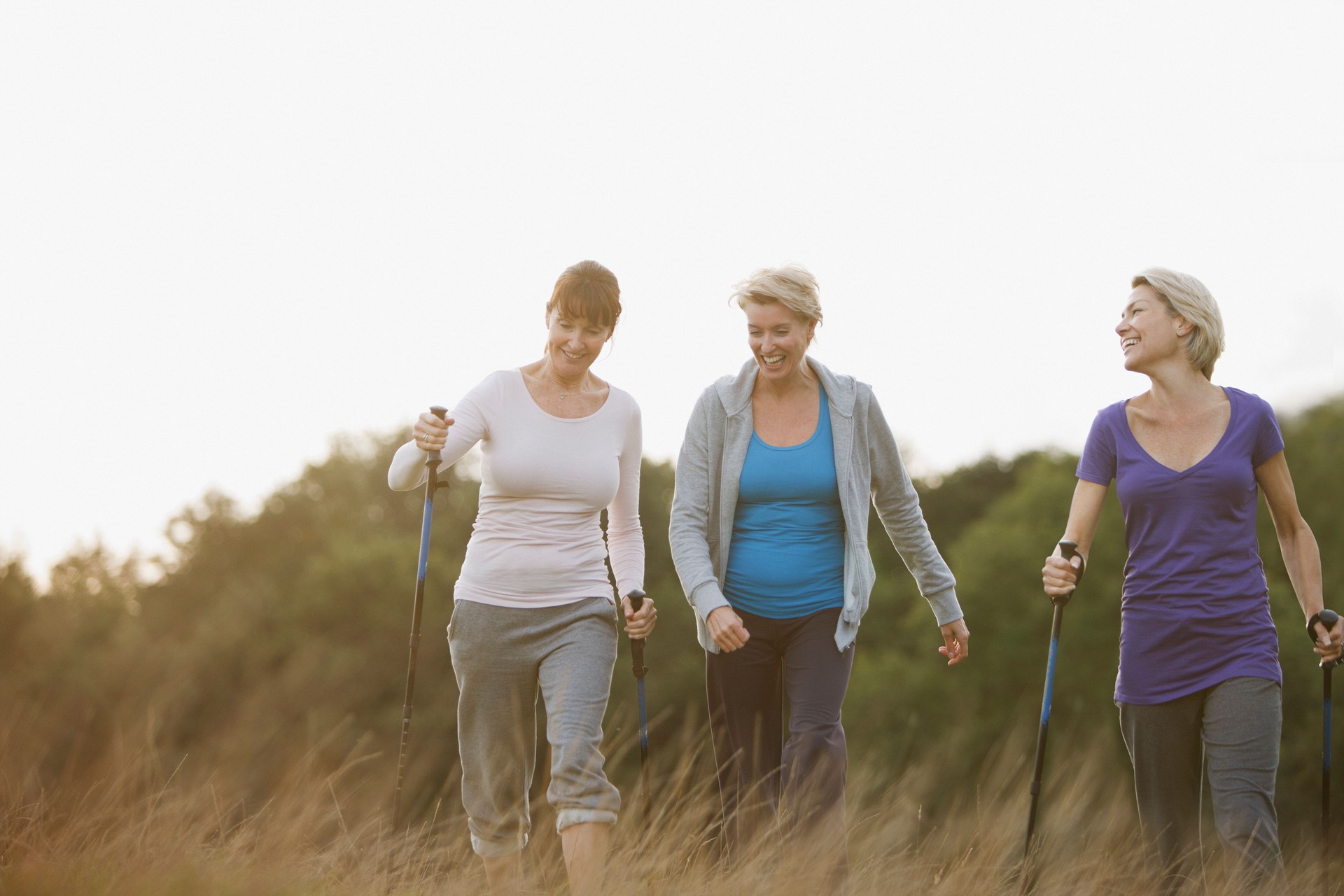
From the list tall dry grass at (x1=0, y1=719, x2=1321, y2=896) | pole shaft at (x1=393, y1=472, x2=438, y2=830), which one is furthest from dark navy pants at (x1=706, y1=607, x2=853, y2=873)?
pole shaft at (x1=393, y1=472, x2=438, y2=830)

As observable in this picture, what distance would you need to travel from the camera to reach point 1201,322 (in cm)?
381

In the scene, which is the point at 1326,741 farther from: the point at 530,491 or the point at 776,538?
the point at 530,491

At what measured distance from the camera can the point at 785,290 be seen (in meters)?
3.93

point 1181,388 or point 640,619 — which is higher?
point 1181,388

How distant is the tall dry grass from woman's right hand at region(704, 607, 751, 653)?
0.29 meters

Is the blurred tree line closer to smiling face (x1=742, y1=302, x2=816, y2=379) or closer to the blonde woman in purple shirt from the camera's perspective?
smiling face (x1=742, y1=302, x2=816, y2=379)

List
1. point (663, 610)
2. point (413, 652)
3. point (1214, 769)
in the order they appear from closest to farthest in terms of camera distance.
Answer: point (1214, 769) → point (413, 652) → point (663, 610)

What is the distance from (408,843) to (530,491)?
1106mm

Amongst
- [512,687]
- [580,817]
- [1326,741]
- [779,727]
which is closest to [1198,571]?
[1326,741]

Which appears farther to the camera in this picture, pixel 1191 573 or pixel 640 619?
pixel 640 619

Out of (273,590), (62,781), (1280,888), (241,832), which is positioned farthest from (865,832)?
(273,590)

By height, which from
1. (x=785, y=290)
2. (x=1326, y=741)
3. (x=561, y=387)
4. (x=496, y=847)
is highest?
(x=785, y=290)

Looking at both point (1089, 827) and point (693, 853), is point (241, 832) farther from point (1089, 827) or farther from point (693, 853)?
point (1089, 827)

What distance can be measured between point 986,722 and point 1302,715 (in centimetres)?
632
